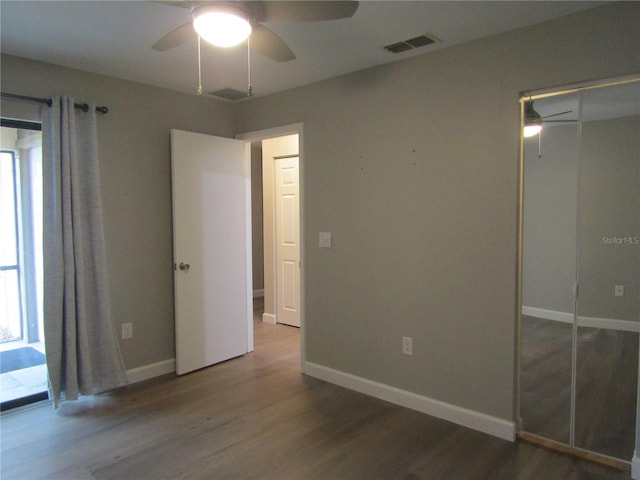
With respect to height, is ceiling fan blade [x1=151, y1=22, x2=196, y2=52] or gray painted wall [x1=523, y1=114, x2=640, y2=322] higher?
ceiling fan blade [x1=151, y1=22, x2=196, y2=52]

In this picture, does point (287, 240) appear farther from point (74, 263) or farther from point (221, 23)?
point (221, 23)

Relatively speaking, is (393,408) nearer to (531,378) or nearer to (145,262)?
(531,378)

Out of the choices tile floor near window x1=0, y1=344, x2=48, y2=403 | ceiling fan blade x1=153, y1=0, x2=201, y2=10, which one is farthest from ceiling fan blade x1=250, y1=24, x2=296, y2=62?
tile floor near window x1=0, y1=344, x2=48, y2=403

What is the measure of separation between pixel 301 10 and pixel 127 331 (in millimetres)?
2855

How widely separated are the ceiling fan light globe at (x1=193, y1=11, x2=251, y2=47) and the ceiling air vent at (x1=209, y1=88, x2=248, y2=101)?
188 cm

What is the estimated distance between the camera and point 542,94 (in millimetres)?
2443

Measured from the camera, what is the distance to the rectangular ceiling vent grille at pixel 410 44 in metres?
2.58

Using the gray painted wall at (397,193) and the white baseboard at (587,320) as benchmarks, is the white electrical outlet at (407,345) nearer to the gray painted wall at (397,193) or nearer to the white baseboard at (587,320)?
the gray painted wall at (397,193)

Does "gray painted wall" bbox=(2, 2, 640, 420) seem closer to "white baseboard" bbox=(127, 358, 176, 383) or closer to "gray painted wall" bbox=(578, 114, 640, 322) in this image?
"white baseboard" bbox=(127, 358, 176, 383)

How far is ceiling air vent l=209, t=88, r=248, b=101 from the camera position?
11.9 ft

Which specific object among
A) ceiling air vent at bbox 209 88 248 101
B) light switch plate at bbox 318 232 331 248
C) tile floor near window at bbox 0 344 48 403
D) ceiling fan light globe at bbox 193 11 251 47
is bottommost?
tile floor near window at bbox 0 344 48 403

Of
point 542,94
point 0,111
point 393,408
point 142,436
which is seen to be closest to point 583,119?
point 542,94

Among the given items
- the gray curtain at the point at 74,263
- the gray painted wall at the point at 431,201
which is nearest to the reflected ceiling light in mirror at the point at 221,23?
the gray painted wall at the point at 431,201

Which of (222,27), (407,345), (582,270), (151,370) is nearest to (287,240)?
(151,370)
